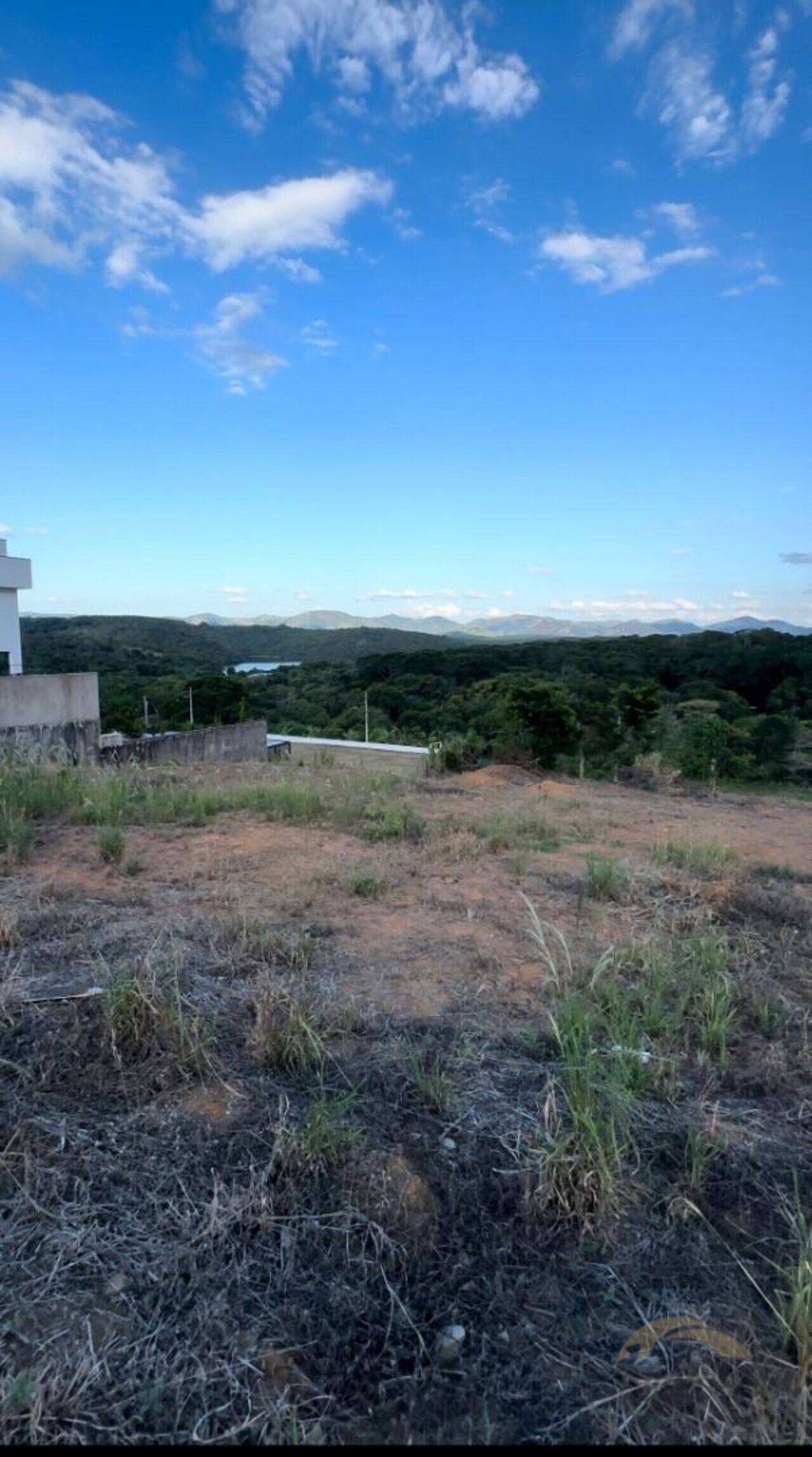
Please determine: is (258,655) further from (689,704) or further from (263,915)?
(263,915)

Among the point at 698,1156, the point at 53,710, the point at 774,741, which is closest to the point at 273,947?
the point at 698,1156

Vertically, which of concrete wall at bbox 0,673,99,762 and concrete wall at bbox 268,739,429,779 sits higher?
concrete wall at bbox 0,673,99,762

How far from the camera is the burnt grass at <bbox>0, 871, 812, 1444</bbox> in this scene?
113cm

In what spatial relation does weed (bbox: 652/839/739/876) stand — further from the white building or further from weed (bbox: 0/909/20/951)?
the white building

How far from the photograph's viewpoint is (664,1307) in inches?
51.7

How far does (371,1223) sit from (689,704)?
17.4 meters

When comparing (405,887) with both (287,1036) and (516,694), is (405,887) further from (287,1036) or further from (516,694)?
(516,694)

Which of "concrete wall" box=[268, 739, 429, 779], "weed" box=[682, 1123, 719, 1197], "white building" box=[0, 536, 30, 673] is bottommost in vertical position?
"concrete wall" box=[268, 739, 429, 779]

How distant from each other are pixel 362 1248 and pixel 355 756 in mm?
11431

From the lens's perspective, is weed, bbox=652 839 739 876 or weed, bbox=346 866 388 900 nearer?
weed, bbox=346 866 388 900

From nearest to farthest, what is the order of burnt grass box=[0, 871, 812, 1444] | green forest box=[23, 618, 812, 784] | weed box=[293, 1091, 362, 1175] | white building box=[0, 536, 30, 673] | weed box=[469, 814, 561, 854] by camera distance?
burnt grass box=[0, 871, 812, 1444] < weed box=[293, 1091, 362, 1175] < weed box=[469, 814, 561, 854] < green forest box=[23, 618, 812, 784] < white building box=[0, 536, 30, 673]

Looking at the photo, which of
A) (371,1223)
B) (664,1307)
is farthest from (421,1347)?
(664,1307)

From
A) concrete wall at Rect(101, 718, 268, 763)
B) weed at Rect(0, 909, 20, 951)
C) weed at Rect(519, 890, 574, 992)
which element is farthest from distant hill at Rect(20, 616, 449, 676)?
weed at Rect(519, 890, 574, 992)

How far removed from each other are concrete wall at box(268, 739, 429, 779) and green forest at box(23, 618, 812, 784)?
0.63 m
